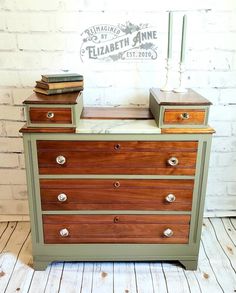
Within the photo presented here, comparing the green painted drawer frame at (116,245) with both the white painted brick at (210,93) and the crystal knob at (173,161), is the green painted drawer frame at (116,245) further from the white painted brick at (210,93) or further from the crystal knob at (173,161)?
the white painted brick at (210,93)

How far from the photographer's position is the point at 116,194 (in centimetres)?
165

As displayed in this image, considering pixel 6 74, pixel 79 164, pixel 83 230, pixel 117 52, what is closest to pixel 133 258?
pixel 83 230

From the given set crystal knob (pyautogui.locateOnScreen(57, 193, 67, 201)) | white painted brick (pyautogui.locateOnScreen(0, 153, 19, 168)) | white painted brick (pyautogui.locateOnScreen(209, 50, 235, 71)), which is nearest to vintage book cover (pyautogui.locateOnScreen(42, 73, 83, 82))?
crystal knob (pyautogui.locateOnScreen(57, 193, 67, 201))

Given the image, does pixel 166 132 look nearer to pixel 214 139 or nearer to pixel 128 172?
pixel 128 172

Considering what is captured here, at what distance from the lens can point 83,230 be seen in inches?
67.6

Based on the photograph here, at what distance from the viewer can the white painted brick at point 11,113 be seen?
2.01 meters

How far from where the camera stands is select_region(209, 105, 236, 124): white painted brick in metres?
2.04

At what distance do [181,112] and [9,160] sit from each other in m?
1.20

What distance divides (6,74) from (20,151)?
0.50m

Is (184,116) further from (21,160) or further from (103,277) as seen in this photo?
(21,160)

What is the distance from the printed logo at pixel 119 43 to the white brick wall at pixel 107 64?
0.04 m

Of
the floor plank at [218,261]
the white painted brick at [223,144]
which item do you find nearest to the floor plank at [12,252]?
the floor plank at [218,261]

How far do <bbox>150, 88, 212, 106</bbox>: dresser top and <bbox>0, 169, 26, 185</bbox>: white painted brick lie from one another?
105cm

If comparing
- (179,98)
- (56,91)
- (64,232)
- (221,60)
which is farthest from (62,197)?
(221,60)
